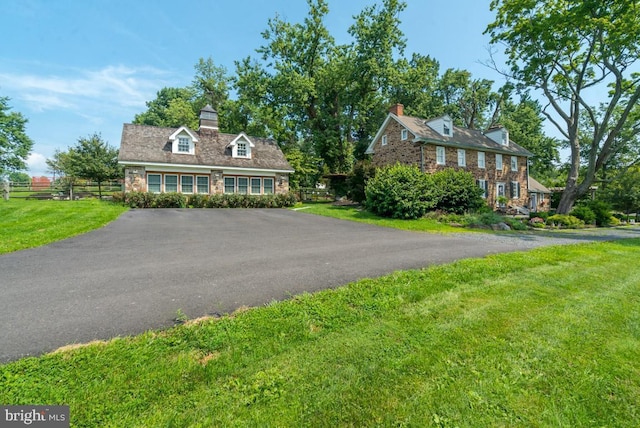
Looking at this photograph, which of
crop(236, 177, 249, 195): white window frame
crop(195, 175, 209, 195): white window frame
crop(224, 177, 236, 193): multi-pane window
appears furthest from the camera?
crop(236, 177, 249, 195): white window frame

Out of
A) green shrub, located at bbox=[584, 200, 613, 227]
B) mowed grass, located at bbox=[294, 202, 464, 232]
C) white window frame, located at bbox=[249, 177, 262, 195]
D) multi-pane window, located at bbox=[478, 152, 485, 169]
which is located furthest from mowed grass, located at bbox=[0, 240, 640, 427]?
multi-pane window, located at bbox=[478, 152, 485, 169]

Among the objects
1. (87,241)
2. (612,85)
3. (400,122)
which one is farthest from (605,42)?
(87,241)

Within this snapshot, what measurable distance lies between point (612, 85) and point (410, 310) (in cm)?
2662

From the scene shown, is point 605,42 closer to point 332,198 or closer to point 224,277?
point 332,198

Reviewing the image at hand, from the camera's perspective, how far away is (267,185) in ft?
79.8

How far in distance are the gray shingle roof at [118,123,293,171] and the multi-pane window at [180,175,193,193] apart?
3.53 ft

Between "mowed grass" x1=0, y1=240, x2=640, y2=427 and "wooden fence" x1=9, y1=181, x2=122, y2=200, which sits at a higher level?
"wooden fence" x1=9, y1=181, x2=122, y2=200

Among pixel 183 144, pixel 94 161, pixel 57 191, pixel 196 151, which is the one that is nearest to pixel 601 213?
pixel 196 151

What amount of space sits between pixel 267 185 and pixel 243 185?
2.03 m

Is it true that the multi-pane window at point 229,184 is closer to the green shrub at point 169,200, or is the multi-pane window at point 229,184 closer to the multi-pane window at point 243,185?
the multi-pane window at point 243,185

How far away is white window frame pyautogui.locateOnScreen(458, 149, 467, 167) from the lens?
79.2 feet

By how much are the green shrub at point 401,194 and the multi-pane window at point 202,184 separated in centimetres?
1277

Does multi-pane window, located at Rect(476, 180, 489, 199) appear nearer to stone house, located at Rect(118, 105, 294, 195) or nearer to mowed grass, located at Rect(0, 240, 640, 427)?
stone house, located at Rect(118, 105, 294, 195)

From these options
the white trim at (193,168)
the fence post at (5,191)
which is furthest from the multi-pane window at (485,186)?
the fence post at (5,191)
